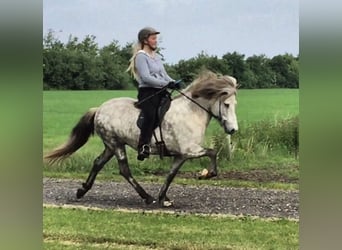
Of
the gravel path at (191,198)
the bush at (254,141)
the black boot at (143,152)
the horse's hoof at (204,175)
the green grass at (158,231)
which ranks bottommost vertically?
the green grass at (158,231)

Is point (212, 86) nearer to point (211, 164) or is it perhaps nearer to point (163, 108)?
point (163, 108)

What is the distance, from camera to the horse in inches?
166

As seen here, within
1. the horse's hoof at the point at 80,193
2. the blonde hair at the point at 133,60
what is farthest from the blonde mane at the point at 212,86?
the horse's hoof at the point at 80,193

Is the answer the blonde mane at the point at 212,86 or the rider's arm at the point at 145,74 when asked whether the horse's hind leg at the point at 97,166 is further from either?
the blonde mane at the point at 212,86

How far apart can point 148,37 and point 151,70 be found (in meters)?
0.21

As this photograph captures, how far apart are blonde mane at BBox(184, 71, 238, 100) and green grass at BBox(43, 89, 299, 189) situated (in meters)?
0.08

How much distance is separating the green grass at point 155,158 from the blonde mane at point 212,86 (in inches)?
3.3

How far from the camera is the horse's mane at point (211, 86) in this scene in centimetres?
419

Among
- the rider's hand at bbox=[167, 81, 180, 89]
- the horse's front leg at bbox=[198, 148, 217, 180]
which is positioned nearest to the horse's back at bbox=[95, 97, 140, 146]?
the rider's hand at bbox=[167, 81, 180, 89]

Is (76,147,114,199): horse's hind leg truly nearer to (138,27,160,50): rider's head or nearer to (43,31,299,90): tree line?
(43,31,299,90): tree line

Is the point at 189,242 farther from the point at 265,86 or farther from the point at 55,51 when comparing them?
the point at 55,51
